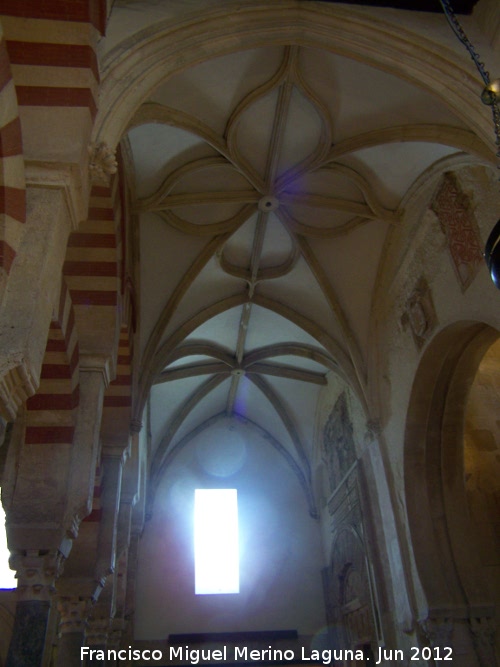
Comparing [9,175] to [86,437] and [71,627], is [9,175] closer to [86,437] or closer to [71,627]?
[86,437]

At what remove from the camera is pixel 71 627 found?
5695mm

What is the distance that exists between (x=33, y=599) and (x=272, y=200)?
626 centimetres

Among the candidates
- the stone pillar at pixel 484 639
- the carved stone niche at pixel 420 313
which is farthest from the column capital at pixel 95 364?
the stone pillar at pixel 484 639

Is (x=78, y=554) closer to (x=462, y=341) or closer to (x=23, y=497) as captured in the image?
(x=23, y=497)

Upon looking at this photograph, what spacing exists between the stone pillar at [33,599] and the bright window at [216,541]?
28.1 feet

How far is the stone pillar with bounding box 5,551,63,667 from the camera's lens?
432cm

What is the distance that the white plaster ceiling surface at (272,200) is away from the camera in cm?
661

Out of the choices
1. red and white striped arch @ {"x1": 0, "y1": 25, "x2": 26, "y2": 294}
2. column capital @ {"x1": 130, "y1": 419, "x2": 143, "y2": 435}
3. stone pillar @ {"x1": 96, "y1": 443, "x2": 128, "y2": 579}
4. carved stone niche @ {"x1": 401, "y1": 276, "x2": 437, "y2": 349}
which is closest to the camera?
red and white striped arch @ {"x1": 0, "y1": 25, "x2": 26, "y2": 294}

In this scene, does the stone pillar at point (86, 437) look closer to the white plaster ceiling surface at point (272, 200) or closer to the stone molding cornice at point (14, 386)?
the stone molding cornice at point (14, 386)

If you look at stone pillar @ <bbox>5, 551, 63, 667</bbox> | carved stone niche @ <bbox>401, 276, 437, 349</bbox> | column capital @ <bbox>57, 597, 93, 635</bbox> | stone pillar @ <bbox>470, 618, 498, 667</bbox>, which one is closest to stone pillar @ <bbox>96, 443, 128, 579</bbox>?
column capital @ <bbox>57, 597, 93, 635</bbox>

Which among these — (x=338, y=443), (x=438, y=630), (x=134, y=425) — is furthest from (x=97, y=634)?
(x=338, y=443)

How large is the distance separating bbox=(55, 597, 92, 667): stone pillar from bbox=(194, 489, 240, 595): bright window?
714cm

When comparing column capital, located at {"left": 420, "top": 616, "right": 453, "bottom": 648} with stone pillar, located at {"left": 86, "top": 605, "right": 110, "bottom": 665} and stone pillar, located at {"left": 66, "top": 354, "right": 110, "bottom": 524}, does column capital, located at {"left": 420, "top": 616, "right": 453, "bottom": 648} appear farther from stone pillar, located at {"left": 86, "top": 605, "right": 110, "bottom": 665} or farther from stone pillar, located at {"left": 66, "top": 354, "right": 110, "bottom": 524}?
stone pillar, located at {"left": 66, "top": 354, "right": 110, "bottom": 524}

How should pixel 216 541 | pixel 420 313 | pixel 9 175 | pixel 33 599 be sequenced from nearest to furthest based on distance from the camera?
pixel 9 175 → pixel 33 599 → pixel 420 313 → pixel 216 541
